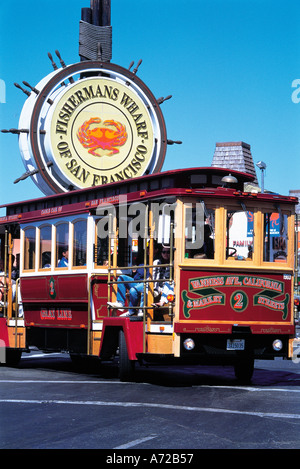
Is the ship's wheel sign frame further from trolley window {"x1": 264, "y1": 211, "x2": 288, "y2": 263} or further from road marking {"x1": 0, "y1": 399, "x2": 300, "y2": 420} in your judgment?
road marking {"x1": 0, "y1": 399, "x2": 300, "y2": 420}

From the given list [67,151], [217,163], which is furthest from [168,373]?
[217,163]

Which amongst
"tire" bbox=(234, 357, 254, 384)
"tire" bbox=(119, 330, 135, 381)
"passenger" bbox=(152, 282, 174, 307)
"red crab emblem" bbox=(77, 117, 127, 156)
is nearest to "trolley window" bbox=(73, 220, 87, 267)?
"tire" bbox=(119, 330, 135, 381)

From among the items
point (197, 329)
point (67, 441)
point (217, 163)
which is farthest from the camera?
point (217, 163)

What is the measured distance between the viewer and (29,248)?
15281 mm

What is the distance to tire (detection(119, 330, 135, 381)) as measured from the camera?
1212 cm

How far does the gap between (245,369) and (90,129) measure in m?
6.77

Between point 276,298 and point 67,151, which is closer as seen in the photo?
point 276,298

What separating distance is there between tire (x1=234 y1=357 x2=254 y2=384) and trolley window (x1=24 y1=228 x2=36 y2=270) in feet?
15.4

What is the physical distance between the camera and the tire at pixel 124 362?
39.8 ft

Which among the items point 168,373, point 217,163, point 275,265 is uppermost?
point 217,163

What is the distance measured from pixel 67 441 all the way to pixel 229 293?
4896mm

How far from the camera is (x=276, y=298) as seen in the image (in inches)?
470

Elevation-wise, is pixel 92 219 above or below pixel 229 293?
above
